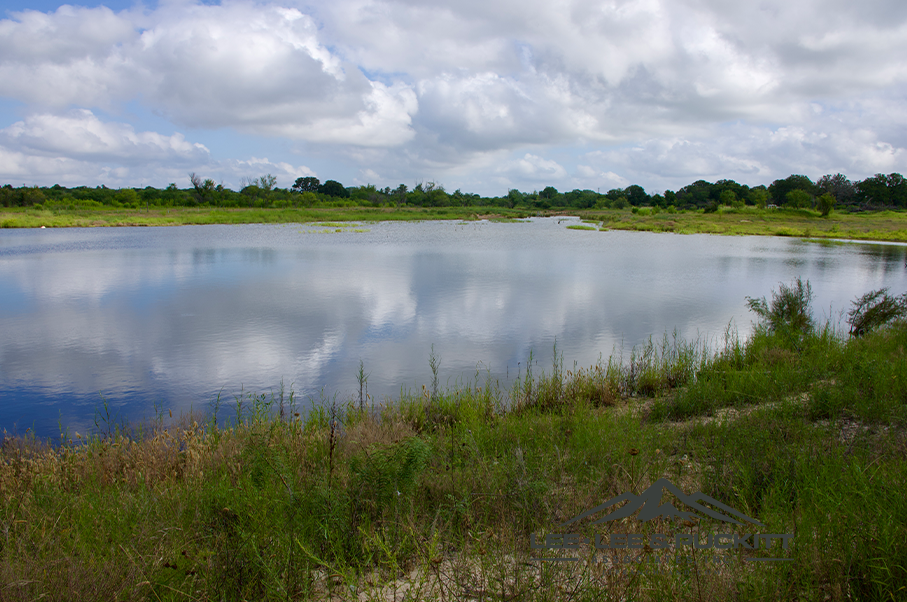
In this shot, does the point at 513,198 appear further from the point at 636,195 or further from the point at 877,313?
the point at 877,313

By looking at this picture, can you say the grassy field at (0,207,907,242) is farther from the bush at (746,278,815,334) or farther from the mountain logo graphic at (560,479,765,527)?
the mountain logo graphic at (560,479,765,527)

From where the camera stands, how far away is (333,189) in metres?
109

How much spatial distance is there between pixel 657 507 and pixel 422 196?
101 m

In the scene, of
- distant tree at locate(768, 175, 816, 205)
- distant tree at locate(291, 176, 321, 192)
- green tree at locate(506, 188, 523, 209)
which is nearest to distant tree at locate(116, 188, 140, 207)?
distant tree at locate(291, 176, 321, 192)

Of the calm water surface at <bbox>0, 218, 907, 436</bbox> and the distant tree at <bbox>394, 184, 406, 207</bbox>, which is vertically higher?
the distant tree at <bbox>394, 184, 406, 207</bbox>

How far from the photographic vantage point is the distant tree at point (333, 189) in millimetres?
108625

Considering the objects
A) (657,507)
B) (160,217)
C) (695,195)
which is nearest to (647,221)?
(695,195)

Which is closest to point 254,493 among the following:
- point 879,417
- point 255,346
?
point 879,417

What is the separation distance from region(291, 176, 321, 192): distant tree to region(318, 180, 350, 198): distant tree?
1.28m

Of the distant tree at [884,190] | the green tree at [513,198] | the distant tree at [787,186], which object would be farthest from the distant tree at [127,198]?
the distant tree at [884,190]

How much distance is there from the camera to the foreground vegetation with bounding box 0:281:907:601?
2.22 metres

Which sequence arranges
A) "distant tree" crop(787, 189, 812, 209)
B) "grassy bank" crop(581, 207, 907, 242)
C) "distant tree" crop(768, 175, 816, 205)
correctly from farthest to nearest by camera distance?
"distant tree" crop(768, 175, 816, 205), "distant tree" crop(787, 189, 812, 209), "grassy bank" crop(581, 207, 907, 242)

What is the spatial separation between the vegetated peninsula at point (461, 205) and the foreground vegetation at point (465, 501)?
142 feet

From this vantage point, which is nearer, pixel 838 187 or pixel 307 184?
pixel 838 187
